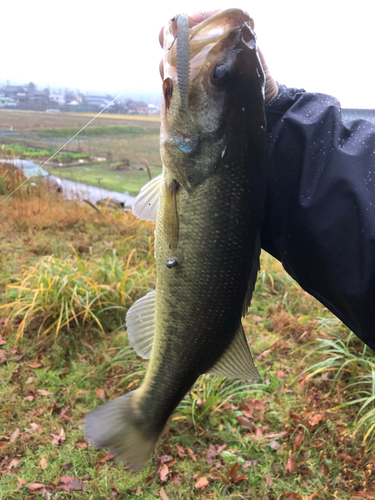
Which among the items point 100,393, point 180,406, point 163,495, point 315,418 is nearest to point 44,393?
point 100,393

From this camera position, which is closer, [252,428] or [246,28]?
[246,28]

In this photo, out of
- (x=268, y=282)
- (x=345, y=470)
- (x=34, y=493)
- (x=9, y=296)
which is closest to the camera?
(x=34, y=493)

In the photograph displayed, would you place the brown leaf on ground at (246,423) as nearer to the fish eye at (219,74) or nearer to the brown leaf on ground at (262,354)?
the brown leaf on ground at (262,354)

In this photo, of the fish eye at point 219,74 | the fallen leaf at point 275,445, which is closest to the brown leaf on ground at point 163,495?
the fallen leaf at point 275,445

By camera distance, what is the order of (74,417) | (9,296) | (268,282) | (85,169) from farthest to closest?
(85,169), (268,282), (9,296), (74,417)

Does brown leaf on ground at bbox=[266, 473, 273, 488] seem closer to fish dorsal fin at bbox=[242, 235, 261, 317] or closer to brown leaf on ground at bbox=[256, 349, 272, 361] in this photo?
brown leaf on ground at bbox=[256, 349, 272, 361]

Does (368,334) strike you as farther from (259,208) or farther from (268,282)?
(268,282)

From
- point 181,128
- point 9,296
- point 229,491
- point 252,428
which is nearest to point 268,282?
point 252,428
